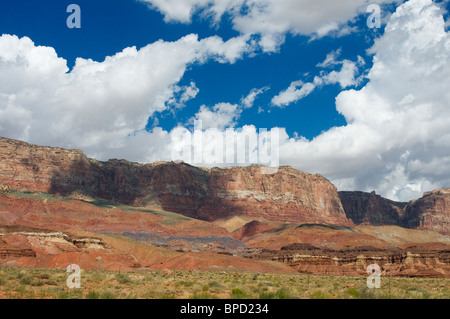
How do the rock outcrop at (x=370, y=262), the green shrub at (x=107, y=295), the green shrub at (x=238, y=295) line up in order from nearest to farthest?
the green shrub at (x=107, y=295) → the green shrub at (x=238, y=295) → the rock outcrop at (x=370, y=262)

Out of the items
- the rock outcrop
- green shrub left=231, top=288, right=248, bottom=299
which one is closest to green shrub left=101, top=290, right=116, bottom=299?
green shrub left=231, top=288, right=248, bottom=299

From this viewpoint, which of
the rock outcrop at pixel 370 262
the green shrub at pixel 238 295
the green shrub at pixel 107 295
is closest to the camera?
the green shrub at pixel 107 295

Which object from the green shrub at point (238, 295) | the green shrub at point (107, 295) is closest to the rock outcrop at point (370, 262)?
the green shrub at point (238, 295)

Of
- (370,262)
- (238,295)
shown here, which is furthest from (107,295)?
(370,262)

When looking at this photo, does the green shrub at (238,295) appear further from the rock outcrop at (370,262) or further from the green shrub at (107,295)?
the rock outcrop at (370,262)

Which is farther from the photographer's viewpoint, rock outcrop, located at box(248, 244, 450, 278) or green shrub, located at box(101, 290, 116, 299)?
rock outcrop, located at box(248, 244, 450, 278)

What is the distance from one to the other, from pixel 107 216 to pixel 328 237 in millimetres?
78434

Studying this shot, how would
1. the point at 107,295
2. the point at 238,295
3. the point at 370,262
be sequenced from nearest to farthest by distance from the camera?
the point at 107,295, the point at 238,295, the point at 370,262

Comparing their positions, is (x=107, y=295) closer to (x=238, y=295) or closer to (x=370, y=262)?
(x=238, y=295)

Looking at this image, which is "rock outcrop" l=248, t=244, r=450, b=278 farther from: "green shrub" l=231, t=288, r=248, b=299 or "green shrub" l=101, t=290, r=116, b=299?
"green shrub" l=101, t=290, r=116, b=299

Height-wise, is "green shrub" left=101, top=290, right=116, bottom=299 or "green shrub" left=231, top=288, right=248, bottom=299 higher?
"green shrub" left=101, top=290, right=116, bottom=299
